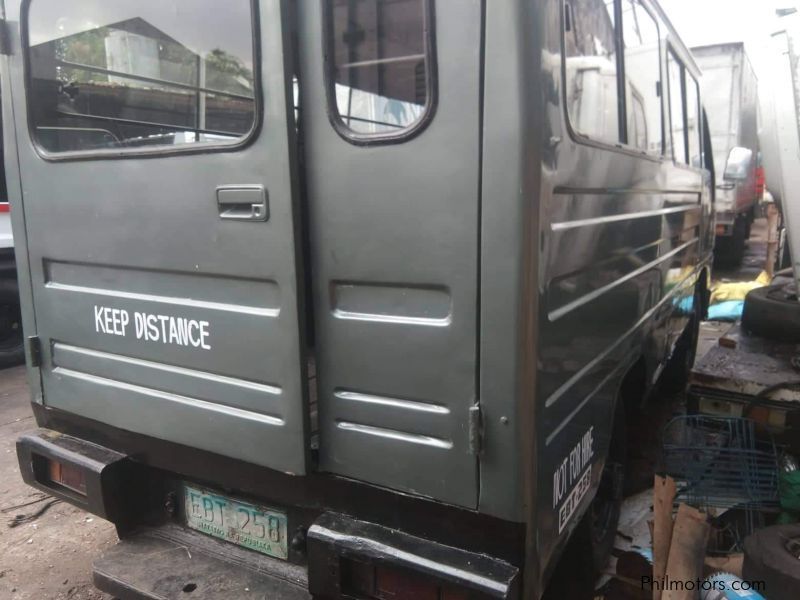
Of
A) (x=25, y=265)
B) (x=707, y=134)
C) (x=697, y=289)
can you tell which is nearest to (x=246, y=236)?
(x=25, y=265)

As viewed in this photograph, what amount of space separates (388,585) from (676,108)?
350cm

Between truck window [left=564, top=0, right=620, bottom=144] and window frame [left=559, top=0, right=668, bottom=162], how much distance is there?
0.08 feet

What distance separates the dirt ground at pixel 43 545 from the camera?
9.42 feet

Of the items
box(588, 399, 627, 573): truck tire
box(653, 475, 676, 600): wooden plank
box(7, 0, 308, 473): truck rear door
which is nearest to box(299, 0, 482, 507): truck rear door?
box(7, 0, 308, 473): truck rear door

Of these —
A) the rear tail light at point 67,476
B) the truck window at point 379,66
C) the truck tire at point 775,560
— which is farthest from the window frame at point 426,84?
the truck tire at point 775,560

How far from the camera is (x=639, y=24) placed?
2822 millimetres

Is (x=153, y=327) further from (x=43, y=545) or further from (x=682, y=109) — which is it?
(x=682, y=109)

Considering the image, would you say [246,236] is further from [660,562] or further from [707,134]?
[707,134]

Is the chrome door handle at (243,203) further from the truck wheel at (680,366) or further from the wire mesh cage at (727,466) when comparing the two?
the truck wheel at (680,366)

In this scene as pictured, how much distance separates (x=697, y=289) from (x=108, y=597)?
17.3 ft

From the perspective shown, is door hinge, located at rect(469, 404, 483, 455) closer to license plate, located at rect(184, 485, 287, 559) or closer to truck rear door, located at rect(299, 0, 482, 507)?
truck rear door, located at rect(299, 0, 482, 507)

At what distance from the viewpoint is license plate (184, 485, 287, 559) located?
2.20m

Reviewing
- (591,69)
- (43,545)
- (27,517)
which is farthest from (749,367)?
(27,517)

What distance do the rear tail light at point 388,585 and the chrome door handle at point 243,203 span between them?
42.2 inches
